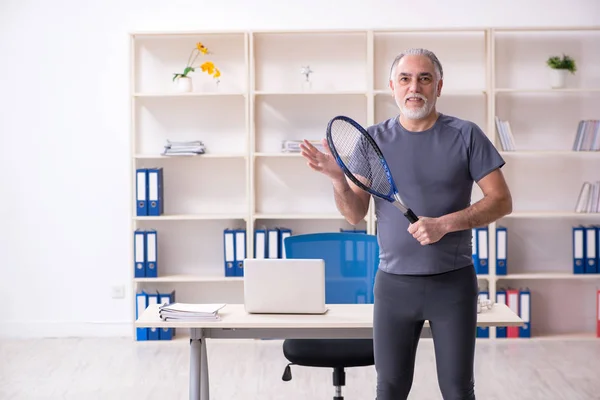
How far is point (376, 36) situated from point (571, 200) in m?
1.67

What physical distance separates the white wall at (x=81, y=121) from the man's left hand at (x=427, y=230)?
317 centimetres

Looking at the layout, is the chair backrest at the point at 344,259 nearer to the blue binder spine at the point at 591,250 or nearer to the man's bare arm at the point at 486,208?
the man's bare arm at the point at 486,208

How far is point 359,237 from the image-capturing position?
3627mm

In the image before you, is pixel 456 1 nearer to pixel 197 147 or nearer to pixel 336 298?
pixel 197 147

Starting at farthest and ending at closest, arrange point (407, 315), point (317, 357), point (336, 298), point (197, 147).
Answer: point (197, 147), point (336, 298), point (317, 357), point (407, 315)

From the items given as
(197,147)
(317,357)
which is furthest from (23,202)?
(317,357)

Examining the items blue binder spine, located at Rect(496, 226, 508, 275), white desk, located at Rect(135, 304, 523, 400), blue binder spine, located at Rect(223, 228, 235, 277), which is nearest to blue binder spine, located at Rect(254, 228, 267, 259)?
blue binder spine, located at Rect(223, 228, 235, 277)

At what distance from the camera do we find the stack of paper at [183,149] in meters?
5.37

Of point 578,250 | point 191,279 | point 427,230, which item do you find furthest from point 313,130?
point 427,230

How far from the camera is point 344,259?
3.62 metres

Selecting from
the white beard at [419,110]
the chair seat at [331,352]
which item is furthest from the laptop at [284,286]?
the white beard at [419,110]

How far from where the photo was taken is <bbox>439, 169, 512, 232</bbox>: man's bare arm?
2588mm

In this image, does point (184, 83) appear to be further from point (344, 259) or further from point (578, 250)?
point (578, 250)

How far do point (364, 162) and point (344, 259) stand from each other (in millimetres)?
989
